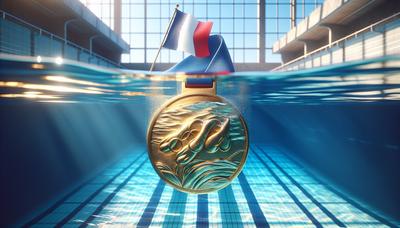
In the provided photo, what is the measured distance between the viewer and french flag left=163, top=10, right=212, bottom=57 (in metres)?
3.24


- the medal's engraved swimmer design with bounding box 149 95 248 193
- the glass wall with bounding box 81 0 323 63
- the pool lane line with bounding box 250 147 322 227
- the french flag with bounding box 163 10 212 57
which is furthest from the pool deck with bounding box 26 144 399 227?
the glass wall with bounding box 81 0 323 63

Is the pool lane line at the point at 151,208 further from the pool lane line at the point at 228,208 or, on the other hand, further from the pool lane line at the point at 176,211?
the pool lane line at the point at 228,208

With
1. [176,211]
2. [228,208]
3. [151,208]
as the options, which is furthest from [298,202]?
[151,208]

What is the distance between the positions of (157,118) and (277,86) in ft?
16.0

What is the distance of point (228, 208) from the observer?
659 centimetres

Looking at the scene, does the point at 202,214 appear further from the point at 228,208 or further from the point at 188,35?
the point at 188,35

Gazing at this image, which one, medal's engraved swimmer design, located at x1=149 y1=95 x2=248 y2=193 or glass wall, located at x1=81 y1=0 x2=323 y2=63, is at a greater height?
glass wall, located at x1=81 y1=0 x2=323 y2=63

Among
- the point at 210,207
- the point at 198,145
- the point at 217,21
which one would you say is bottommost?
the point at 210,207

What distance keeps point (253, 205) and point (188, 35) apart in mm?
5101

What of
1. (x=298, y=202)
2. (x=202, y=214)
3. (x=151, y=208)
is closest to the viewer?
(x=202, y=214)

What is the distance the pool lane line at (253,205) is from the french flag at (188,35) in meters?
4.12

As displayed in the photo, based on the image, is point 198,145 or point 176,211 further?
point 176,211

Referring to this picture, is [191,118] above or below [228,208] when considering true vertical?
above

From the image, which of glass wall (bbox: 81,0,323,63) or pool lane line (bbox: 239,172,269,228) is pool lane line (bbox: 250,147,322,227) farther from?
glass wall (bbox: 81,0,323,63)
